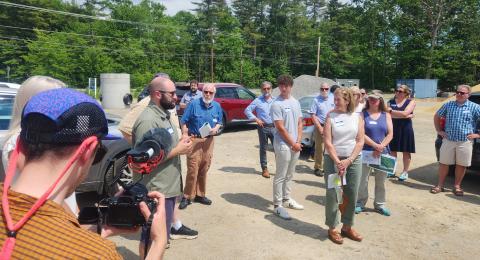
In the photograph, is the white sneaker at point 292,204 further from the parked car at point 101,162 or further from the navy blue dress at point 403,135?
the navy blue dress at point 403,135

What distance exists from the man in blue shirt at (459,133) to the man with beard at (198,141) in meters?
3.81

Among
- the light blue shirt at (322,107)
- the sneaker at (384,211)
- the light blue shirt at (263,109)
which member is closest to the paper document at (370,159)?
the sneaker at (384,211)

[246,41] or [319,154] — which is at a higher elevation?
[246,41]

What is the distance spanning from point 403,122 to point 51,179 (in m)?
6.72

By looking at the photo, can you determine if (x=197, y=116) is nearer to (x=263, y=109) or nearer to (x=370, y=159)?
(x=263, y=109)

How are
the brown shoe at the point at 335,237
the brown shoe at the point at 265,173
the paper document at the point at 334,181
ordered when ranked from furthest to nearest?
the brown shoe at the point at 265,173, the brown shoe at the point at 335,237, the paper document at the point at 334,181

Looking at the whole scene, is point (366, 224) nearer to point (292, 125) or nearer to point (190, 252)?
point (292, 125)

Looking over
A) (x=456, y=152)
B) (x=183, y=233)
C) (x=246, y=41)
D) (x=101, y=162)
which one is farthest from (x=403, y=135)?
(x=246, y=41)

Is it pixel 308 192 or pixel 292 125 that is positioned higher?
pixel 292 125

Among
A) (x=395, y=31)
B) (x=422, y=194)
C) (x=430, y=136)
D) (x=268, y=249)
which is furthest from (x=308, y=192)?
(x=395, y=31)

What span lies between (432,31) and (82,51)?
41787mm

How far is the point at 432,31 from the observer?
45.1 m

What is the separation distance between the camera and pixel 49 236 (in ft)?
3.06

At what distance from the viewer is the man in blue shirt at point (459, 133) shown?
5953 mm
